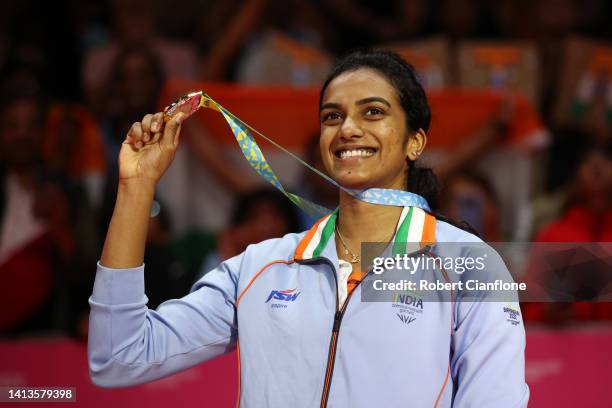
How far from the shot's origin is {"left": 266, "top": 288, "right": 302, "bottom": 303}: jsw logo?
205 cm

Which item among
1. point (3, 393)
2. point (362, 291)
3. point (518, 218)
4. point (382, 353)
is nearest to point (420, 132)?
point (362, 291)

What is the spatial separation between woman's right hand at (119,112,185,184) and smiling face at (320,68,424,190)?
366mm

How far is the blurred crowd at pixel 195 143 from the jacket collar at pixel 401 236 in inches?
73.6

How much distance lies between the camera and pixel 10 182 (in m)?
4.51

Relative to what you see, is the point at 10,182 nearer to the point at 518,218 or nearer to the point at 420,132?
the point at 518,218

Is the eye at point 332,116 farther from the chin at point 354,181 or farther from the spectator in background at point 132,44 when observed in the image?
the spectator in background at point 132,44

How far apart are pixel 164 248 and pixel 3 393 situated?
4.36 ft

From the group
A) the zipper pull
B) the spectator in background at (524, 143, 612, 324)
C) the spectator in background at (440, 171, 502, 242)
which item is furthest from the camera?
the spectator in background at (440, 171, 502, 242)

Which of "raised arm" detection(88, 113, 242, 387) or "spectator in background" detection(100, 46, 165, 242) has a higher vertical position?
"spectator in background" detection(100, 46, 165, 242)

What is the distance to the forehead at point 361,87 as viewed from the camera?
2.11 meters

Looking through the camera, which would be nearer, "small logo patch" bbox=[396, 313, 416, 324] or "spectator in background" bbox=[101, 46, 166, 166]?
"small logo patch" bbox=[396, 313, 416, 324]

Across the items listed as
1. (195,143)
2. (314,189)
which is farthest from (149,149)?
(195,143)

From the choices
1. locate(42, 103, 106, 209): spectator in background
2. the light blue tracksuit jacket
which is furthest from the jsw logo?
locate(42, 103, 106, 209): spectator in background

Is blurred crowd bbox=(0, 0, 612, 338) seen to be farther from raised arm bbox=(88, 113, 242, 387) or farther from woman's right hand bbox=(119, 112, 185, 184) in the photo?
woman's right hand bbox=(119, 112, 185, 184)
